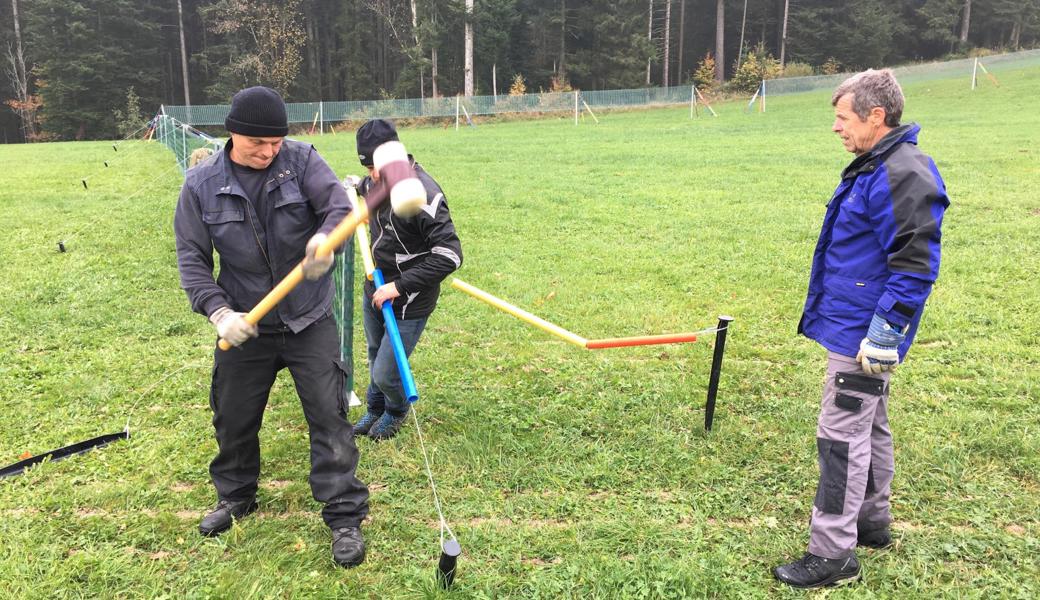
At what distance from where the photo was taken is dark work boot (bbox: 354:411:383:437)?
175 inches

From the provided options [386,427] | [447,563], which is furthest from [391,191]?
[386,427]

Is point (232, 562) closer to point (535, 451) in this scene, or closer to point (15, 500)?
point (15, 500)

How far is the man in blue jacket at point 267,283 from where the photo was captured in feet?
9.84

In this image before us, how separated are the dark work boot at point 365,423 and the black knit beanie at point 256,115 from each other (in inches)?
85.9

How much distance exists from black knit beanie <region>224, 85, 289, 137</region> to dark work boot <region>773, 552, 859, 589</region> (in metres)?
3.05

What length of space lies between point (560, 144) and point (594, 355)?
1652 centimetres

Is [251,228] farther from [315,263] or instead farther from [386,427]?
[386,427]

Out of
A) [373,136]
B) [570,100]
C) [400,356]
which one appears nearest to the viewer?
[400,356]

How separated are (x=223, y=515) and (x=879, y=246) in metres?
3.39

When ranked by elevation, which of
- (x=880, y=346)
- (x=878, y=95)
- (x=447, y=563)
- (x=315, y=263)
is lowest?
(x=447, y=563)

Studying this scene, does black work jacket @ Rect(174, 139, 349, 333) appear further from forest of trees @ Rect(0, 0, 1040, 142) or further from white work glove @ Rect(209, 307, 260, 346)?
forest of trees @ Rect(0, 0, 1040, 142)

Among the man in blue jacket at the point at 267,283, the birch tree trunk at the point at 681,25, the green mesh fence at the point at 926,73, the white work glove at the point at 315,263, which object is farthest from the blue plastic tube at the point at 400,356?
the birch tree trunk at the point at 681,25

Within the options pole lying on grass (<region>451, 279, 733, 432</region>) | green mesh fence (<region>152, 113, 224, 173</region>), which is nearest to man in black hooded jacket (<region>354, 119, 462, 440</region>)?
pole lying on grass (<region>451, 279, 733, 432</region>)

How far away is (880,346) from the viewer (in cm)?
272
